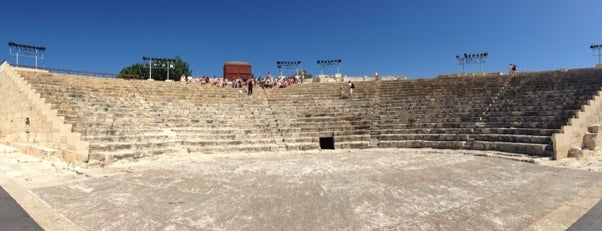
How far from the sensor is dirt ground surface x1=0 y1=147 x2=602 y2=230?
5.50 metres

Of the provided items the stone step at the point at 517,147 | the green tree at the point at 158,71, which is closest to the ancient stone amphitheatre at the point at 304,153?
the stone step at the point at 517,147

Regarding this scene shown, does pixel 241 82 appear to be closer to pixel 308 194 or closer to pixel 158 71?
pixel 308 194

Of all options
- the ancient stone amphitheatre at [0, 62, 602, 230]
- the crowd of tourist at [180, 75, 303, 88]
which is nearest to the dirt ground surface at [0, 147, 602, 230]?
the ancient stone amphitheatre at [0, 62, 602, 230]

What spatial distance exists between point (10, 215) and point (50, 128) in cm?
1014

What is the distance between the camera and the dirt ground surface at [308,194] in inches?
217

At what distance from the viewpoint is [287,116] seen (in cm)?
2050

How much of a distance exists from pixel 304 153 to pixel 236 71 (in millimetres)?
25493

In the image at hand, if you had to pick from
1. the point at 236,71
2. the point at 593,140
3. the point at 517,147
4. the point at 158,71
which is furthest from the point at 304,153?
the point at 158,71

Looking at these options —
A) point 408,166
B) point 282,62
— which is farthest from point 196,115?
point 282,62

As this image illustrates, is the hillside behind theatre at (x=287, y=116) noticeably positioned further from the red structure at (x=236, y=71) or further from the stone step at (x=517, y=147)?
the red structure at (x=236, y=71)

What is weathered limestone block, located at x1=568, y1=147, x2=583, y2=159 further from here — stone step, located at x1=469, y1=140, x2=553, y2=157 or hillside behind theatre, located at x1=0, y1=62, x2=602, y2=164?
stone step, located at x1=469, y1=140, x2=553, y2=157

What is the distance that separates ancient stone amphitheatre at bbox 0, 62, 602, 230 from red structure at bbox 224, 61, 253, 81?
584 inches

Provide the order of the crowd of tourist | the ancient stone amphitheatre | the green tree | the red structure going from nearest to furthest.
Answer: the ancient stone amphitheatre → the crowd of tourist → the red structure → the green tree

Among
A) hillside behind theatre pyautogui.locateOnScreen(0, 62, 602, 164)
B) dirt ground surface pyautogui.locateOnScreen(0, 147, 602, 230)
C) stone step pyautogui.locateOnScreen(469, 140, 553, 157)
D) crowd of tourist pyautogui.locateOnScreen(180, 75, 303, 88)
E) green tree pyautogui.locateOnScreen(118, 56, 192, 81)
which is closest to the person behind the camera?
dirt ground surface pyautogui.locateOnScreen(0, 147, 602, 230)
